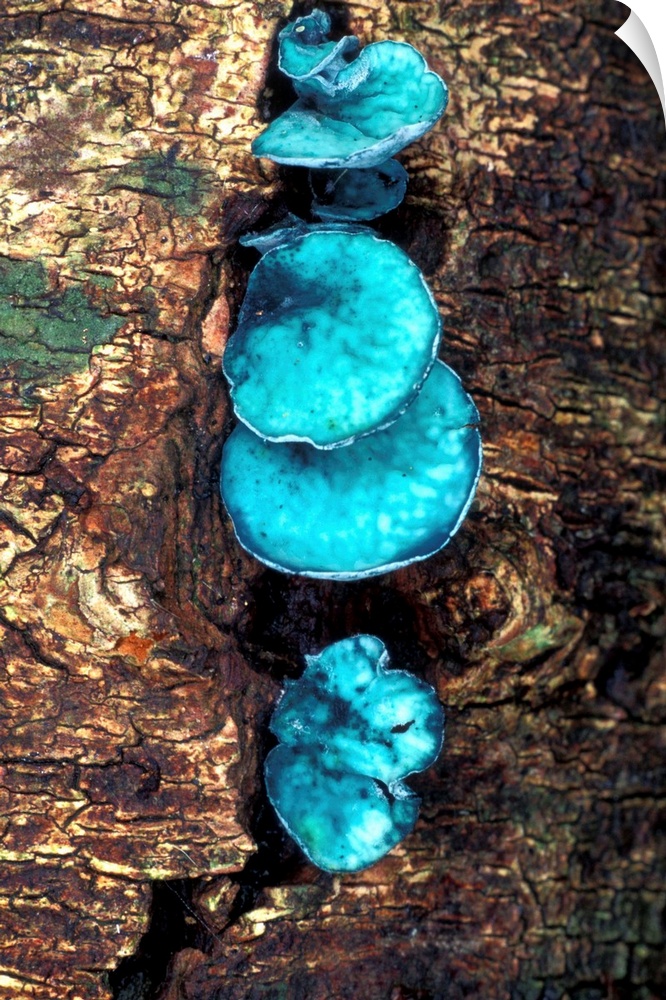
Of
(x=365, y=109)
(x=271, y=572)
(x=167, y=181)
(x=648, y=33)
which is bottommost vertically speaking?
(x=271, y=572)

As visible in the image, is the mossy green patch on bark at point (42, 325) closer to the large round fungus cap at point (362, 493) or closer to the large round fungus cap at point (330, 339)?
the large round fungus cap at point (330, 339)

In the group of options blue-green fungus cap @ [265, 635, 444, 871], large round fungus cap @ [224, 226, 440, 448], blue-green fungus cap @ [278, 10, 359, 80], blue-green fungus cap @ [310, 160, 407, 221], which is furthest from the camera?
blue-green fungus cap @ [310, 160, 407, 221]

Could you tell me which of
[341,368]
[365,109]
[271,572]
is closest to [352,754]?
[271,572]

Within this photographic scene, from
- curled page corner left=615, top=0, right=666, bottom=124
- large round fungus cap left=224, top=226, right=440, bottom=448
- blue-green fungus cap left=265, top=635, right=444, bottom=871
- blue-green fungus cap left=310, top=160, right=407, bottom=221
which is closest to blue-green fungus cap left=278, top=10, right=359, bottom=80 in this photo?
blue-green fungus cap left=310, top=160, right=407, bottom=221

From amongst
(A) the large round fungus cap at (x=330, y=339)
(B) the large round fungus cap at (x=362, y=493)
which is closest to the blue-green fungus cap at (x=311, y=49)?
(A) the large round fungus cap at (x=330, y=339)

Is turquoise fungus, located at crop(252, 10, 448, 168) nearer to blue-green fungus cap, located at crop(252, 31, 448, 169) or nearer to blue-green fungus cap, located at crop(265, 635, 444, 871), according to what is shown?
blue-green fungus cap, located at crop(252, 31, 448, 169)

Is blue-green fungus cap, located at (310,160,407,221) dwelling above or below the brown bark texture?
above

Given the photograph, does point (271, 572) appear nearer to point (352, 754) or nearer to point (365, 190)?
point (352, 754)
